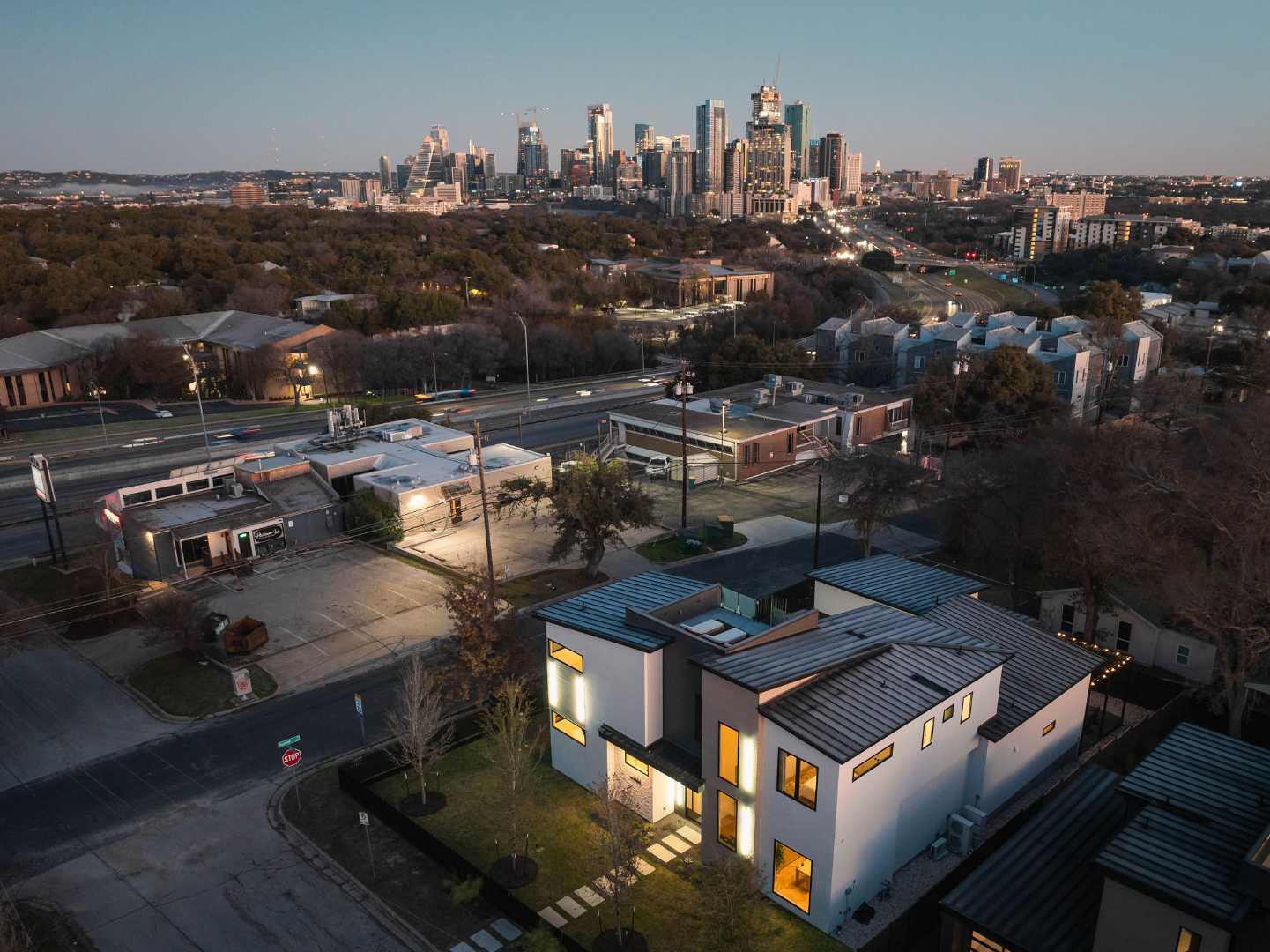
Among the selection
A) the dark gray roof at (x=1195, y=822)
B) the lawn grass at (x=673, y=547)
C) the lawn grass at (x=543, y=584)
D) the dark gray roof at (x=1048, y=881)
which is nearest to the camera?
the dark gray roof at (x=1195, y=822)

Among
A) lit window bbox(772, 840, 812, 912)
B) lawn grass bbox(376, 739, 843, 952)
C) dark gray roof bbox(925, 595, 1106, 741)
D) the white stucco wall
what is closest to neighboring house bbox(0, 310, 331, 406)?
lawn grass bbox(376, 739, 843, 952)

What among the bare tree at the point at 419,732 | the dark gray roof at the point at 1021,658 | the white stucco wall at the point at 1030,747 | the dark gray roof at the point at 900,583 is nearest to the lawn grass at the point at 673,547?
the dark gray roof at the point at 900,583

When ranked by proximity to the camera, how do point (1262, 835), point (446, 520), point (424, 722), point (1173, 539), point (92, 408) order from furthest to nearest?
point (92, 408) < point (446, 520) < point (1173, 539) < point (424, 722) < point (1262, 835)

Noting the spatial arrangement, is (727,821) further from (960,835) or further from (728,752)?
(960,835)

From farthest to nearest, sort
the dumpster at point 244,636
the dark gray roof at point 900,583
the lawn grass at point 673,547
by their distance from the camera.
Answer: the lawn grass at point 673,547 < the dumpster at point 244,636 < the dark gray roof at point 900,583

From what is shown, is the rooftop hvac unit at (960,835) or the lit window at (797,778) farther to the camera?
the rooftop hvac unit at (960,835)

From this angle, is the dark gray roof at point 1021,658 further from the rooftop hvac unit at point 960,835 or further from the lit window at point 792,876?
the lit window at point 792,876

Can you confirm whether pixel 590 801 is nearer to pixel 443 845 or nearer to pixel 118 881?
pixel 443 845

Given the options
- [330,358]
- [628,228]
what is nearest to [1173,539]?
[330,358]
